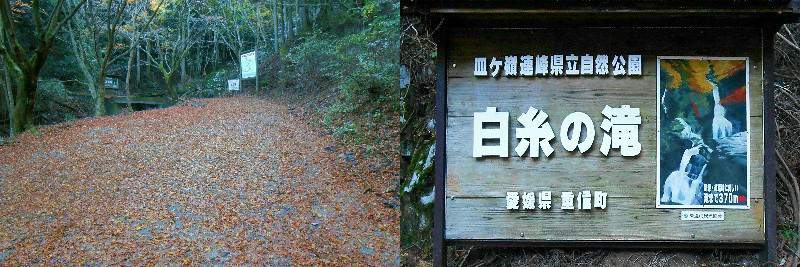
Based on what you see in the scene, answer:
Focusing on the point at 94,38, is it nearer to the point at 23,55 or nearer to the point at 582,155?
the point at 23,55

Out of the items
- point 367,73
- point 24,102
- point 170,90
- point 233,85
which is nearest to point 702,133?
→ point 367,73

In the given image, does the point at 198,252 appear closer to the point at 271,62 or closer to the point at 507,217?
the point at 507,217

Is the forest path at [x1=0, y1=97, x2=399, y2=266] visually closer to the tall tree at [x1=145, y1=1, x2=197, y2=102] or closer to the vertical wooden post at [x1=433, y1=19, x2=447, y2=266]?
the vertical wooden post at [x1=433, y1=19, x2=447, y2=266]

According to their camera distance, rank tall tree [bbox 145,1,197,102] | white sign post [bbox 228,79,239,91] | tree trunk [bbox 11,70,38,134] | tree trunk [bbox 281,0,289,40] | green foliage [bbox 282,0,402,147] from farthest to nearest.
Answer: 1. tall tree [bbox 145,1,197,102]
2. white sign post [bbox 228,79,239,91]
3. tree trunk [bbox 281,0,289,40]
4. tree trunk [bbox 11,70,38,134]
5. green foliage [bbox 282,0,402,147]

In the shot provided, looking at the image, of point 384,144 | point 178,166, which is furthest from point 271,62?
point 384,144

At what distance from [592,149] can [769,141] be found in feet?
3.62

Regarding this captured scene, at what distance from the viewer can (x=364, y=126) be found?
10820 millimetres

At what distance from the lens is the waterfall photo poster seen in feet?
11.7

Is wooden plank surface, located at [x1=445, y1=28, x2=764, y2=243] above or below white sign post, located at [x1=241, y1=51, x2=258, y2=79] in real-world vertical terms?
below

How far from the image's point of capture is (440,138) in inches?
142

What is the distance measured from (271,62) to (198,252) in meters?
16.9

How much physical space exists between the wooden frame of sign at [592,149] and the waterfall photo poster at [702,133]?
0.05 metres

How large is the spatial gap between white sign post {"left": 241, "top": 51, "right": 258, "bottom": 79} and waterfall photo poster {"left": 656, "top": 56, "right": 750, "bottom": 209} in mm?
18077

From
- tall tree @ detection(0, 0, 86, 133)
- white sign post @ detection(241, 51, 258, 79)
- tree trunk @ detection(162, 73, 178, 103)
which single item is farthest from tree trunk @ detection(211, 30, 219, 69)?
tall tree @ detection(0, 0, 86, 133)
